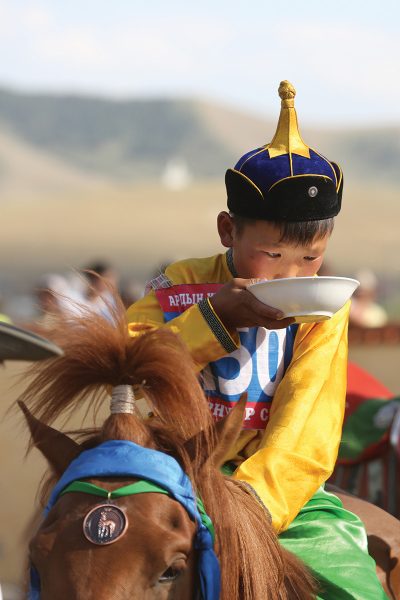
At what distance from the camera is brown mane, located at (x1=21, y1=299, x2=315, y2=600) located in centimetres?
282

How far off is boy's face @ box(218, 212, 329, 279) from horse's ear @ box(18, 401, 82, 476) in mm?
879

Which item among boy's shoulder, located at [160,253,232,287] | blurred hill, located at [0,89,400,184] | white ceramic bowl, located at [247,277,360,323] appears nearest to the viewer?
Answer: white ceramic bowl, located at [247,277,360,323]

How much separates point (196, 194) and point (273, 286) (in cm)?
5254

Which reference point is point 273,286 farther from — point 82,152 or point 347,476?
point 82,152

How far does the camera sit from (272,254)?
3398 millimetres

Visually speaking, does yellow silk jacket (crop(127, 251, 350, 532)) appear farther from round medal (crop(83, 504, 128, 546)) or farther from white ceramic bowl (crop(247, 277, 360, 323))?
round medal (crop(83, 504, 128, 546))

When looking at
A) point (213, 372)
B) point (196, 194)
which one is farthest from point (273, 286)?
point (196, 194)

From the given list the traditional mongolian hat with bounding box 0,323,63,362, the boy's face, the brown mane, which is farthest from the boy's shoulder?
the traditional mongolian hat with bounding box 0,323,63,362

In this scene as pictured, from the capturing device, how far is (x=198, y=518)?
9.01ft

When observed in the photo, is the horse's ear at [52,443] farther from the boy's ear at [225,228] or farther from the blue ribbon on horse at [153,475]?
the boy's ear at [225,228]

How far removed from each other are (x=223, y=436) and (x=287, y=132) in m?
1.17

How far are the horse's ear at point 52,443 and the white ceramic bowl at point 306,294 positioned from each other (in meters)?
0.69

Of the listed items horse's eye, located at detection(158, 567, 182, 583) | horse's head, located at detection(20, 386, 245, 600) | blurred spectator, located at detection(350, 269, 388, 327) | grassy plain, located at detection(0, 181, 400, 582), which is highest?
horse's head, located at detection(20, 386, 245, 600)

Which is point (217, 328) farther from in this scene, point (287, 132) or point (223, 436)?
point (287, 132)
